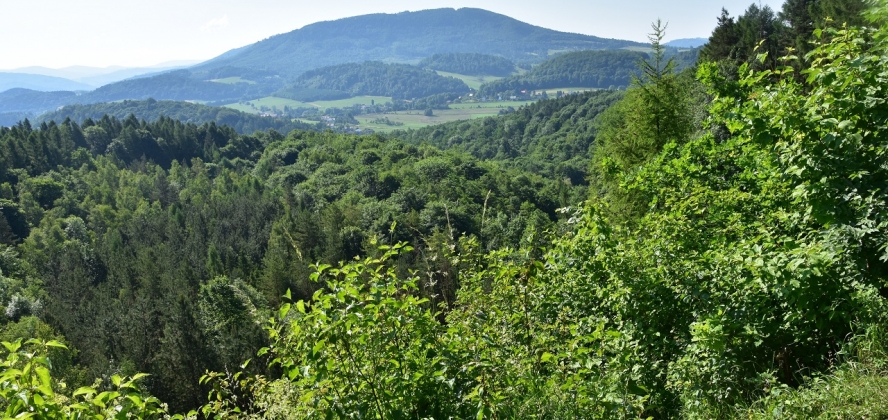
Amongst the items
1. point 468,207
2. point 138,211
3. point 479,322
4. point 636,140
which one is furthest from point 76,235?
point 479,322

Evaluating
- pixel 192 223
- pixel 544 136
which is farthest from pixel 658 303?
pixel 544 136

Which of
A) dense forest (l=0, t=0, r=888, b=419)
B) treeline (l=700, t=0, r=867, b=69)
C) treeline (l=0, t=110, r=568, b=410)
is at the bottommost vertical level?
treeline (l=0, t=110, r=568, b=410)

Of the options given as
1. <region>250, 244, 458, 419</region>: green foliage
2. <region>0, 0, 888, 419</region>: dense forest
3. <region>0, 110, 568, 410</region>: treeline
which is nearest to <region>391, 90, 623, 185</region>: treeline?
<region>0, 110, 568, 410</region>: treeline

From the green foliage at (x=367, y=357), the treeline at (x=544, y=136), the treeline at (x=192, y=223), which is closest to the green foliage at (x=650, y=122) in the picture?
the treeline at (x=192, y=223)

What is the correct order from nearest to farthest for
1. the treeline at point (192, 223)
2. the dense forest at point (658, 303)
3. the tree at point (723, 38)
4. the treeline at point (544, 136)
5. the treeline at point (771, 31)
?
the dense forest at point (658, 303) → the treeline at point (771, 31) → the treeline at point (192, 223) → the tree at point (723, 38) → the treeline at point (544, 136)

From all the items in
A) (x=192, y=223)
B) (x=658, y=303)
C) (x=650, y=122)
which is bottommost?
(x=192, y=223)

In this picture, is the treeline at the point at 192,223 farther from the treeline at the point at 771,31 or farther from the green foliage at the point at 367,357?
the treeline at the point at 771,31

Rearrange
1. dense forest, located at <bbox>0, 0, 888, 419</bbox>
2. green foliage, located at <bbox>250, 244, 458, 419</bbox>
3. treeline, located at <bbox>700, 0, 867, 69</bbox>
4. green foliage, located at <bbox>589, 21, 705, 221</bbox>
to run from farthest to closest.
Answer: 1. treeline, located at <bbox>700, 0, 867, 69</bbox>
2. green foliage, located at <bbox>589, 21, 705, 221</bbox>
3. dense forest, located at <bbox>0, 0, 888, 419</bbox>
4. green foliage, located at <bbox>250, 244, 458, 419</bbox>

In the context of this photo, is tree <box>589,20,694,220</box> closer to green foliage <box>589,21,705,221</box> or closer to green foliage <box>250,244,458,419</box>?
green foliage <box>589,21,705,221</box>

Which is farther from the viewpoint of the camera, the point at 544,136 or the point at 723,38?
the point at 544,136

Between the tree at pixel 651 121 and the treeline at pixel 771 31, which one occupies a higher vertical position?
the treeline at pixel 771 31

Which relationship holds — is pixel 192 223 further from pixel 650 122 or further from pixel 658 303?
pixel 658 303

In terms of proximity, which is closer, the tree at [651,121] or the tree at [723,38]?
the tree at [651,121]

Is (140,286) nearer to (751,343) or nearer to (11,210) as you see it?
(11,210)
